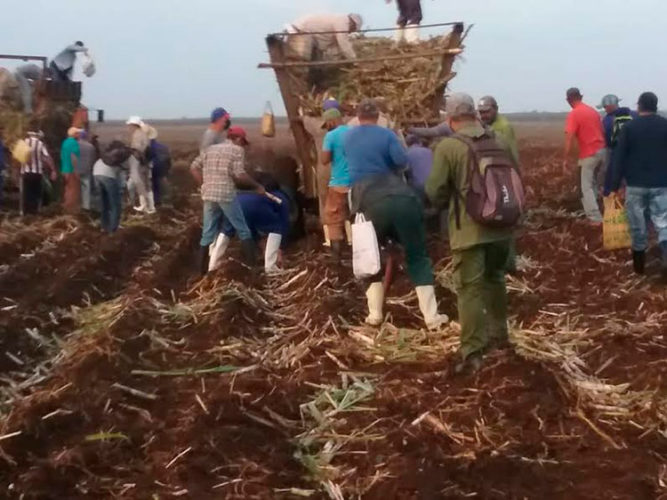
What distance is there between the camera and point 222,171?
34.5ft

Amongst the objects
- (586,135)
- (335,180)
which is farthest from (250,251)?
(586,135)

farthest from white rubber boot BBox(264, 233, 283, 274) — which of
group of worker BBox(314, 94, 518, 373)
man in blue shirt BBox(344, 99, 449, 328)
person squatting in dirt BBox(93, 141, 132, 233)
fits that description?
person squatting in dirt BBox(93, 141, 132, 233)

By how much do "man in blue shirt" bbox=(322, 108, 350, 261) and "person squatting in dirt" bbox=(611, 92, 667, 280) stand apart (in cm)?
259

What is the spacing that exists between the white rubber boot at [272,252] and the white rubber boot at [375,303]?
256 cm

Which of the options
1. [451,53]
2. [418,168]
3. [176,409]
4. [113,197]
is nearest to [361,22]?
[451,53]

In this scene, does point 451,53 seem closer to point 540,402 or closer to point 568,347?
point 568,347

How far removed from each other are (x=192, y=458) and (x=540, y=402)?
202cm

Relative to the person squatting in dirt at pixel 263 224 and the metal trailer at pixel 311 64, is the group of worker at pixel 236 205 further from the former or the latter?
the metal trailer at pixel 311 64

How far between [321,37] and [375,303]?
4.85 m

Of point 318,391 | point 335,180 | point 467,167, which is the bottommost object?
point 318,391

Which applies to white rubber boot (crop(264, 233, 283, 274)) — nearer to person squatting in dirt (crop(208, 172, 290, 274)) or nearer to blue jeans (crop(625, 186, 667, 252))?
person squatting in dirt (crop(208, 172, 290, 274))

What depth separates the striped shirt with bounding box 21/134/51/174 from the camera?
17.1m

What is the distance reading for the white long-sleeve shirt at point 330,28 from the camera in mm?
12336

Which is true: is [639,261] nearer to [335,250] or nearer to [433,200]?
[335,250]
